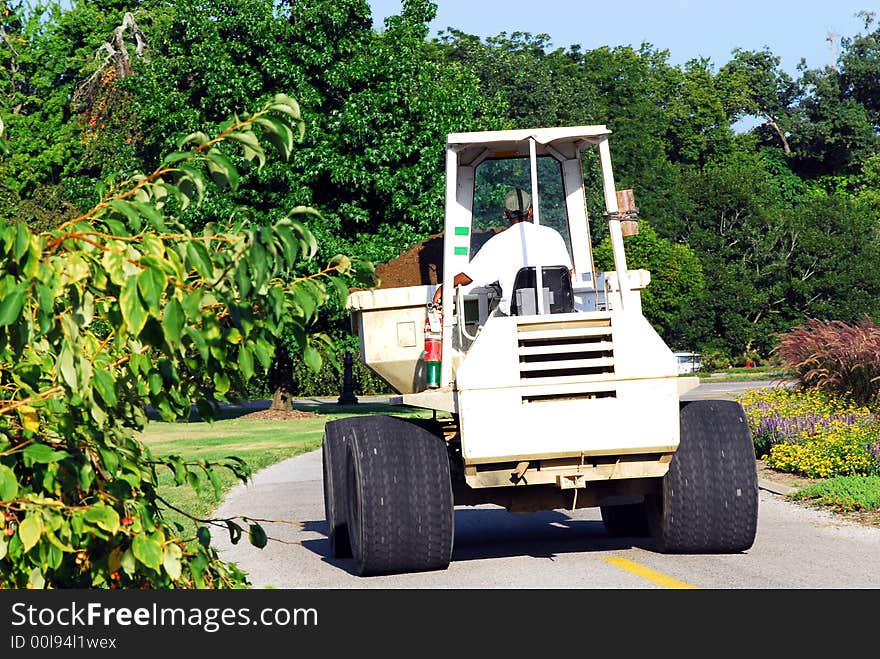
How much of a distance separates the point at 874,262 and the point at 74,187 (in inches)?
1605

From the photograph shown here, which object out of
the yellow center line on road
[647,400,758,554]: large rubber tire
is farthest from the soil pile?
the yellow center line on road

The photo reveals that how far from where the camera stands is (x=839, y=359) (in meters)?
18.8

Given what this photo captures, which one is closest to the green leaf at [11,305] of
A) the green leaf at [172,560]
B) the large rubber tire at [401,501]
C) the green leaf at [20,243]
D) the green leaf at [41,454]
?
the green leaf at [20,243]

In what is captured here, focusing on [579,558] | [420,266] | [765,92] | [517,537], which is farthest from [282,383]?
[765,92]

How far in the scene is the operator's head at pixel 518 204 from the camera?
10.2 metres

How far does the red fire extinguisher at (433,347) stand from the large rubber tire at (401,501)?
0.52 meters

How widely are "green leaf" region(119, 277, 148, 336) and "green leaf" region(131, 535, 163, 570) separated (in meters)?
1.05

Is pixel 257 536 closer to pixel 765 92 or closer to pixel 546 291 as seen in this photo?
pixel 546 291

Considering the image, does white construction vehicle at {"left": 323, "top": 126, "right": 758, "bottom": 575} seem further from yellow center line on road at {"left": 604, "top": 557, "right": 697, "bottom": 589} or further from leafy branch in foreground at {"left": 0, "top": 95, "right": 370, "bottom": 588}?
leafy branch in foreground at {"left": 0, "top": 95, "right": 370, "bottom": 588}

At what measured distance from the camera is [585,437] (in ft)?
28.6

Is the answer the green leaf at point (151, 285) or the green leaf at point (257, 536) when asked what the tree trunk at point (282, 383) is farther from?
the green leaf at point (151, 285)

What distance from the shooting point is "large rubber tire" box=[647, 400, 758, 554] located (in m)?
9.40

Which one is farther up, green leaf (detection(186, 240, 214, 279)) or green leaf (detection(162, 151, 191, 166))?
green leaf (detection(162, 151, 191, 166))

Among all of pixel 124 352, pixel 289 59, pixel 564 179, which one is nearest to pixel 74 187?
pixel 289 59
